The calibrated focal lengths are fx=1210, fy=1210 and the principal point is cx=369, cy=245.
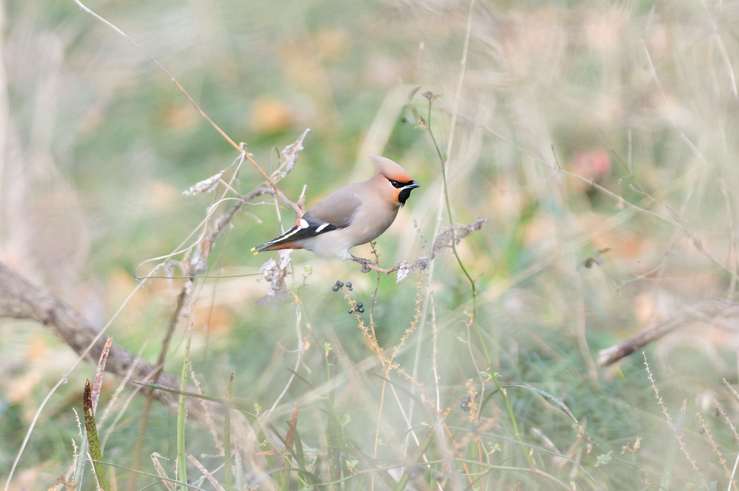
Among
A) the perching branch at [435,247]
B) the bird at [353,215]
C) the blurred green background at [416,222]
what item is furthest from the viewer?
the blurred green background at [416,222]

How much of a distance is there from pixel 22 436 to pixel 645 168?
2.09 metres

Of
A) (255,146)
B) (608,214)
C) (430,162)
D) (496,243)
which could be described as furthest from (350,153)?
(496,243)

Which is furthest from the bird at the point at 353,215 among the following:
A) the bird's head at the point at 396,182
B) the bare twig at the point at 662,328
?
the bare twig at the point at 662,328

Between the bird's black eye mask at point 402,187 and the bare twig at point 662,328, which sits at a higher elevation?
the bird's black eye mask at point 402,187

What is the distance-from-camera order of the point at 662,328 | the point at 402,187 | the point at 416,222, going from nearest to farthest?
the point at 402,187
the point at 416,222
the point at 662,328

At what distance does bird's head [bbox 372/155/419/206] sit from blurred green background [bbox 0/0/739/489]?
0.56 feet

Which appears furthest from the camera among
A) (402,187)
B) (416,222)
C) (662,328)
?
(662,328)

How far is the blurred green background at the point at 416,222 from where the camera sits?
2018 mm

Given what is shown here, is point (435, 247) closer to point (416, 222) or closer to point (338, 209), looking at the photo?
point (338, 209)

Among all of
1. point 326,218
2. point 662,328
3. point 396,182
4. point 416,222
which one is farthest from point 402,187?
point 662,328

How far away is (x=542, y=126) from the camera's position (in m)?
2.84

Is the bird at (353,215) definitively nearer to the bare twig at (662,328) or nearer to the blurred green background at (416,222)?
the blurred green background at (416,222)

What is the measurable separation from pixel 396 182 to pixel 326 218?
11 centimetres

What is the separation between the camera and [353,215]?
59.3 inches
